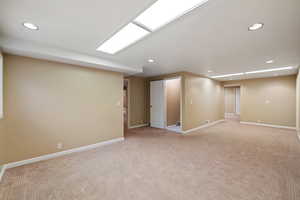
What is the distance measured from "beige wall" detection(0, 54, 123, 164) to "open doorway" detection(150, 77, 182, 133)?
226 cm

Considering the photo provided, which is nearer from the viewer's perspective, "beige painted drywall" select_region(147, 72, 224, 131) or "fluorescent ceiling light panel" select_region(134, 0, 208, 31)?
"fluorescent ceiling light panel" select_region(134, 0, 208, 31)

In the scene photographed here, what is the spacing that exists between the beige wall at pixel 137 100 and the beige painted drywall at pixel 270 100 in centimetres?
509

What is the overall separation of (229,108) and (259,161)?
7405mm

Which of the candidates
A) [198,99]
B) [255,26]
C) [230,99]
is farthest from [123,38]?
[230,99]

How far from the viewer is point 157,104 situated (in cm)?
555

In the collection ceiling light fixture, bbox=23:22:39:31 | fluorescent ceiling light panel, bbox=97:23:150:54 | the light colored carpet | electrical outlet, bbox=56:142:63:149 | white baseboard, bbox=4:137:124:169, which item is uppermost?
fluorescent ceiling light panel, bbox=97:23:150:54

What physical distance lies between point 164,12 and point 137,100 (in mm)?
4486

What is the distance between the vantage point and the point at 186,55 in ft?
9.61

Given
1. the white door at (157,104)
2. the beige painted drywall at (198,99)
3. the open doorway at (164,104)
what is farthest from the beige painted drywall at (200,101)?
the white door at (157,104)

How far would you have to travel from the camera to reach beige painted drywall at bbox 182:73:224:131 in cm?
475

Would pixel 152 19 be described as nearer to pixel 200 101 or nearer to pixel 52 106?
pixel 52 106

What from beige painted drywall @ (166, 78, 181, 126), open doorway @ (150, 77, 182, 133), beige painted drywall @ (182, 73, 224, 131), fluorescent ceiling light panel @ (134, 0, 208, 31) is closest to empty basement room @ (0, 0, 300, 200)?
fluorescent ceiling light panel @ (134, 0, 208, 31)

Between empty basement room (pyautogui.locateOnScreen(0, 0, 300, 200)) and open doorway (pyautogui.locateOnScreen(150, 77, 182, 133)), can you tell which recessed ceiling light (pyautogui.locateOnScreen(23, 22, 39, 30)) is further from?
open doorway (pyautogui.locateOnScreen(150, 77, 182, 133))

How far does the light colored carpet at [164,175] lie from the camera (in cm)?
170
